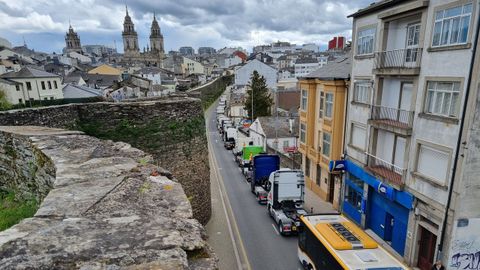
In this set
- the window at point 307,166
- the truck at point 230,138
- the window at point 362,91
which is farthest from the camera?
the truck at point 230,138

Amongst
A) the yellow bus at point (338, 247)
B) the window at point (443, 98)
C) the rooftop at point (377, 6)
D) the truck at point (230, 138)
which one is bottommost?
the truck at point (230, 138)

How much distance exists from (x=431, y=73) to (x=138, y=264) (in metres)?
14.0

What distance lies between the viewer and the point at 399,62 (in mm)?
14734

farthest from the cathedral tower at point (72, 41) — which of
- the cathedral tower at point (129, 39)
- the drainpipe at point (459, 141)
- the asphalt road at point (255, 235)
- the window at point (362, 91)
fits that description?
the drainpipe at point (459, 141)

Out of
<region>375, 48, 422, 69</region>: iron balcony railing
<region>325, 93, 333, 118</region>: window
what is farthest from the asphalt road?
<region>375, 48, 422, 69</region>: iron balcony railing

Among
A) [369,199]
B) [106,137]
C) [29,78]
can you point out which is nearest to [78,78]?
[29,78]

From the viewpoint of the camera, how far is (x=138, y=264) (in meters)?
2.42

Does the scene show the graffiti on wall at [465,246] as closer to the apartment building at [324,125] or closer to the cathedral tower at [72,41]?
the apartment building at [324,125]

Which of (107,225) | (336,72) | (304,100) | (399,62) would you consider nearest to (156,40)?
(304,100)

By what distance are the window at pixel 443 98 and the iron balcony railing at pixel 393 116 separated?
1.00 m

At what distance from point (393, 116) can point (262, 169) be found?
10584mm

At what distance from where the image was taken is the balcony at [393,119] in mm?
13648

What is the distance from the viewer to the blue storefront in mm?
14484

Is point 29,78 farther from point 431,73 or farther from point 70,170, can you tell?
point 431,73
